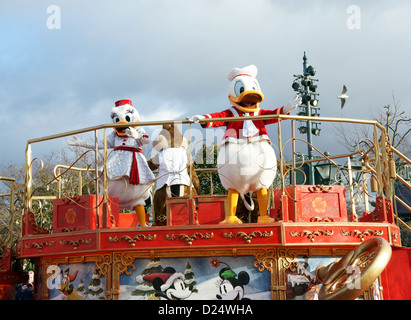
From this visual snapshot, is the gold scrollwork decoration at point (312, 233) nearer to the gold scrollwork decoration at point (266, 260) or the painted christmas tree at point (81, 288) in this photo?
the gold scrollwork decoration at point (266, 260)

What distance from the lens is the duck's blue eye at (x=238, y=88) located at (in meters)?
7.83

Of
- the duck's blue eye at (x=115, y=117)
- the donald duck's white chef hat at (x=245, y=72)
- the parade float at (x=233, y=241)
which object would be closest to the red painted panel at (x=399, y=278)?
the parade float at (x=233, y=241)

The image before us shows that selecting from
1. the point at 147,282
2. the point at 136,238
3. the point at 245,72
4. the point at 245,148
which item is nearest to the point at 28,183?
the point at 136,238

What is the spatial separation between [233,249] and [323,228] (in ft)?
3.64

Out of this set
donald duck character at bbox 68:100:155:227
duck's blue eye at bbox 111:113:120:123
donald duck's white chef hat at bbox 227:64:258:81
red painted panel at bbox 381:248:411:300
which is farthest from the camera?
duck's blue eye at bbox 111:113:120:123

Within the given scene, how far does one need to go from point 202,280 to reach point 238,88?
264cm

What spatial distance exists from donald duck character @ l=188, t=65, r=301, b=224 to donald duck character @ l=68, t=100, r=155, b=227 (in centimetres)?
166

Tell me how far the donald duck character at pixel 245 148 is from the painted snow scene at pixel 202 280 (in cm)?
64

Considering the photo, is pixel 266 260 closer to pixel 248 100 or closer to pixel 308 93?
pixel 248 100

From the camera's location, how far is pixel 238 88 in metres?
7.85

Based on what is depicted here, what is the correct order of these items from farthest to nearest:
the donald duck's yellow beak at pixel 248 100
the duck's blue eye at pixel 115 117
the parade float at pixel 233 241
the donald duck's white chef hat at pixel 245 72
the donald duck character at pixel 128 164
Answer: the duck's blue eye at pixel 115 117
the donald duck character at pixel 128 164
the donald duck's white chef hat at pixel 245 72
the donald duck's yellow beak at pixel 248 100
the parade float at pixel 233 241

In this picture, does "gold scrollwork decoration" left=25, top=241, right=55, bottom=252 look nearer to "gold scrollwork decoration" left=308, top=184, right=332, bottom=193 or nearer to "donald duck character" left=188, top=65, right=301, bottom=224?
"donald duck character" left=188, top=65, right=301, bottom=224

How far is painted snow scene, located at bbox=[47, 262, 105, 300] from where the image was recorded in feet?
23.6

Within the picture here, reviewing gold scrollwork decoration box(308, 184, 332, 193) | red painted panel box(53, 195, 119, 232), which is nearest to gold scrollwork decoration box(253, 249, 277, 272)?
gold scrollwork decoration box(308, 184, 332, 193)
